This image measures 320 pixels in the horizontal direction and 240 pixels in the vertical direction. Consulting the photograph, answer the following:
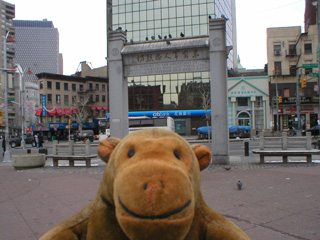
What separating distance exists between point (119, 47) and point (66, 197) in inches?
319

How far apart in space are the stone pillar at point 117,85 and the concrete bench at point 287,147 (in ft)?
19.7

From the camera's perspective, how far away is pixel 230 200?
6.10 metres

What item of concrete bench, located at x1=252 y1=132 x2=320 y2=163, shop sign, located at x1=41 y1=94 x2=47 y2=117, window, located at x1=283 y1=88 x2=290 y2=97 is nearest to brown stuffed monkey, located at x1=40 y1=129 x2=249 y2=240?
concrete bench, located at x1=252 y1=132 x2=320 y2=163

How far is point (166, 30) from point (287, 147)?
38931mm

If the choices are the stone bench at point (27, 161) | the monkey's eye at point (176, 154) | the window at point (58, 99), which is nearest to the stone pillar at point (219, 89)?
the stone bench at point (27, 161)

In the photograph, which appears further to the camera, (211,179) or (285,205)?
(211,179)

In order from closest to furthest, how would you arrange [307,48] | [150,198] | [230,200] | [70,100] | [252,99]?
1. [150,198]
2. [230,200]
3. [252,99]
4. [307,48]
5. [70,100]

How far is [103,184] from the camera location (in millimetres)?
2174

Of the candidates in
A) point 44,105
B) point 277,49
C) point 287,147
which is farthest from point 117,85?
point 44,105

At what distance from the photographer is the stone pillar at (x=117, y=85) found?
13070 millimetres

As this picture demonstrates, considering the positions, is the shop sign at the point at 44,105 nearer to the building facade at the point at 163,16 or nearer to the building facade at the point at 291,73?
the building facade at the point at 163,16

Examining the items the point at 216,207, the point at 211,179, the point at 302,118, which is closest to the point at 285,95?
the point at 302,118

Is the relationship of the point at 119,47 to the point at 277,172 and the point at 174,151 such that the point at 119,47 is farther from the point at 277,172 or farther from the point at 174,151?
the point at 174,151

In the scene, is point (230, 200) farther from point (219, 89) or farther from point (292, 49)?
point (292, 49)
